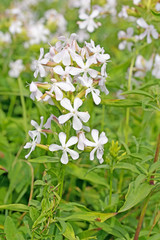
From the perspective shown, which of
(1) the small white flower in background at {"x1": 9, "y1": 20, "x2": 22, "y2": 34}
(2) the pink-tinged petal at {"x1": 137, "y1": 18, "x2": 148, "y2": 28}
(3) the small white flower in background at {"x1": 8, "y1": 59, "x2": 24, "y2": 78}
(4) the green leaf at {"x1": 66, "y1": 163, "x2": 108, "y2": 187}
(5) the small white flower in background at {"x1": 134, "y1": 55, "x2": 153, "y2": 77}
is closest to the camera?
(4) the green leaf at {"x1": 66, "y1": 163, "x2": 108, "y2": 187}

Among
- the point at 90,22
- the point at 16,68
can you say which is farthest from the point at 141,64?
the point at 16,68

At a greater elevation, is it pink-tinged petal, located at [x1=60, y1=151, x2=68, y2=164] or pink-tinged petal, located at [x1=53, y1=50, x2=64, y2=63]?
pink-tinged petal, located at [x1=53, y1=50, x2=64, y2=63]

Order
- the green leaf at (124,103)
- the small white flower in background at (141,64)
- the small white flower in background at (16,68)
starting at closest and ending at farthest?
the green leaf at (124,103) → the small white flower in background at (141,64) → the small white flower in background at (16,68)

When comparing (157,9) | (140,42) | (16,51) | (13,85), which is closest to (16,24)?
(16,51)

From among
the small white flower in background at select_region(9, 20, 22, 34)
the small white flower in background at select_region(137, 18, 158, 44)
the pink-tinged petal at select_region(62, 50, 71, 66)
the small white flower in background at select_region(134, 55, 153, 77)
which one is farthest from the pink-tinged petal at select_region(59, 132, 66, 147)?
the small white flower in background at select_region(9, 20, 22, 34)

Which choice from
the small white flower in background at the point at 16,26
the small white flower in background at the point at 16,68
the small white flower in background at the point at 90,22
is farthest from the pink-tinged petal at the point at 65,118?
the small white flower in background at the point at 16,26

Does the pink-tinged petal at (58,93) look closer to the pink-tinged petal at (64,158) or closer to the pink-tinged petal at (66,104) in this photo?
the pink-tinged petal at (66,104)

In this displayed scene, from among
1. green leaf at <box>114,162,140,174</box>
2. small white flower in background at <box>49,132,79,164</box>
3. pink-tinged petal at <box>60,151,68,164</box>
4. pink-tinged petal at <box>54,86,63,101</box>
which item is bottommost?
green leaf at <box>114,162,140,174</box>

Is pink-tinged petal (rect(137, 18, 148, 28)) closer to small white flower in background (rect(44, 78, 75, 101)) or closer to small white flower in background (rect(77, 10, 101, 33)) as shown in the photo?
small white flower in background (rect(77, 10, 101, 33))
